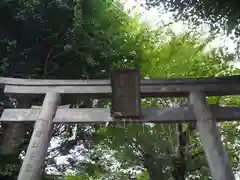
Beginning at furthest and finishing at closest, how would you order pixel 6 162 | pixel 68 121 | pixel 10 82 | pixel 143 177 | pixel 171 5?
pixel 143 177
pixel 6 162
pixel 171 5
pixel 10 82
pixel 68 121

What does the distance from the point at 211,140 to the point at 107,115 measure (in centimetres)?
160

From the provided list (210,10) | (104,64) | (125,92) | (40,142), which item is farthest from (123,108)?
(104,64)

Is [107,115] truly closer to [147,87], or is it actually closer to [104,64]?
[147,87]

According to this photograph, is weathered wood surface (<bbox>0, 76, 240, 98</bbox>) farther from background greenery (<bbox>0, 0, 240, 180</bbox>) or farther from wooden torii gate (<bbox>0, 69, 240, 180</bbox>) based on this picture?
background greenery (<bbox>0, 0, 240, 180</bbox>)

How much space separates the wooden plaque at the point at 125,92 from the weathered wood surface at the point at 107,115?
19cm

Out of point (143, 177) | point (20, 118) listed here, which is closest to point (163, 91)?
point (20, 118)

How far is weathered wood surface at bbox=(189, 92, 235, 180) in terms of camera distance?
3.63 meters

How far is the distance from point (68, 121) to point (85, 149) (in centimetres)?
508

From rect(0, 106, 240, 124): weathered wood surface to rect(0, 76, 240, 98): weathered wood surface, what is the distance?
11.9 inches

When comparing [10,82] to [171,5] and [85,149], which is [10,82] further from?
[85,149]

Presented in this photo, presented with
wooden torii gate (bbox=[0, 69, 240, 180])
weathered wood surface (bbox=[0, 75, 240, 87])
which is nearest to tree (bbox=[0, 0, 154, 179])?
weathered wood surface (bbox=[0, 75, 240, 87])

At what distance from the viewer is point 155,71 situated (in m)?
8.77

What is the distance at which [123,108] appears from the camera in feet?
13.6

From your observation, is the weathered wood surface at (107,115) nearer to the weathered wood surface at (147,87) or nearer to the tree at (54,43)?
the weathered wood surface at (147,87)
